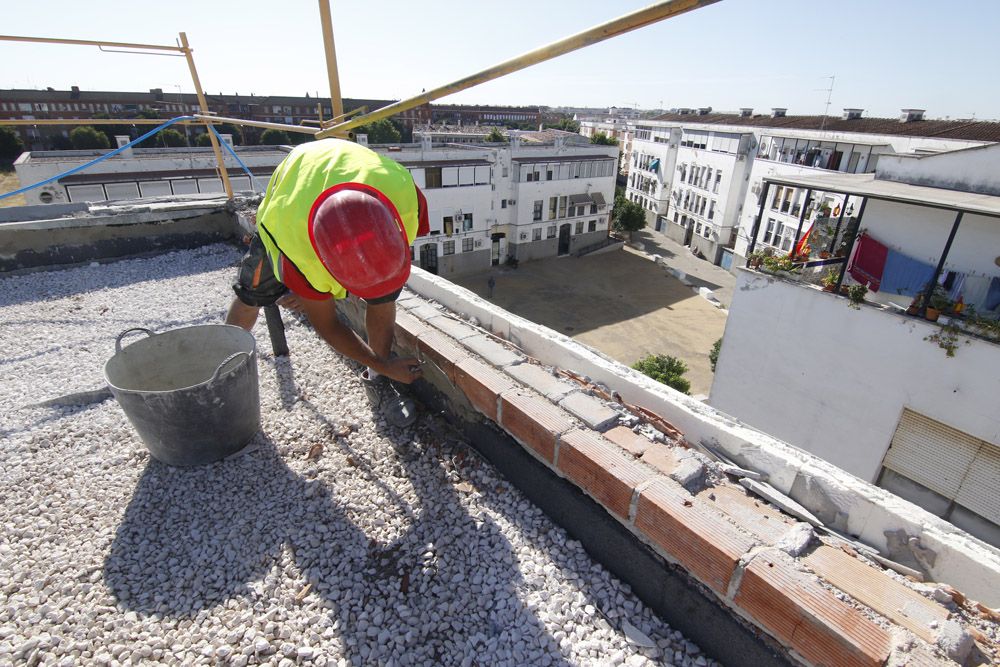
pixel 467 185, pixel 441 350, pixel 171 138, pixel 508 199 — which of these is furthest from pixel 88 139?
pixel 441 350

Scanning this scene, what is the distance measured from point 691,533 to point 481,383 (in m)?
1.26

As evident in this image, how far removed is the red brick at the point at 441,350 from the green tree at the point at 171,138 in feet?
124

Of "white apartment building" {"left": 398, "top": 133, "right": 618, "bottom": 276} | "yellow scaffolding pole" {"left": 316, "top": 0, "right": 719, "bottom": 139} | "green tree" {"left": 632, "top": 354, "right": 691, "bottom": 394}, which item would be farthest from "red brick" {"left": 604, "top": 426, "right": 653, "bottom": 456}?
"white apartment building" {"left": 398, "top": 133, "right": 618, "bottom": 276}

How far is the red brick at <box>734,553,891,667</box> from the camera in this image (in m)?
1.42

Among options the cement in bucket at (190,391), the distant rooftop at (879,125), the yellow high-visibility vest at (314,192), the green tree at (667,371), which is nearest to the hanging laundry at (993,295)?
the green tree at (667,371)

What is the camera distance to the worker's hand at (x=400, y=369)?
2834mm

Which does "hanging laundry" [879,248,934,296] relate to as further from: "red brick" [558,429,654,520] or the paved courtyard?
"red brick" [558,429,654,520]

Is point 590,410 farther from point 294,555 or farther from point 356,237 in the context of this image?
point 294,555

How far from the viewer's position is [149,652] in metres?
1.88

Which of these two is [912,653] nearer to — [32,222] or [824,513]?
[824,513]

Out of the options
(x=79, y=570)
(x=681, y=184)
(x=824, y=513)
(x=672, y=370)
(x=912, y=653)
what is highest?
(x=912, y=653)

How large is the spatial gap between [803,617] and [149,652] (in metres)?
2.30

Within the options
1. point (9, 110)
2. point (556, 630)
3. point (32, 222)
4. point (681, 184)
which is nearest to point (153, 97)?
point (9, 110)

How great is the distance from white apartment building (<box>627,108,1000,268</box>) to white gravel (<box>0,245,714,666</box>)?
17.8 m
